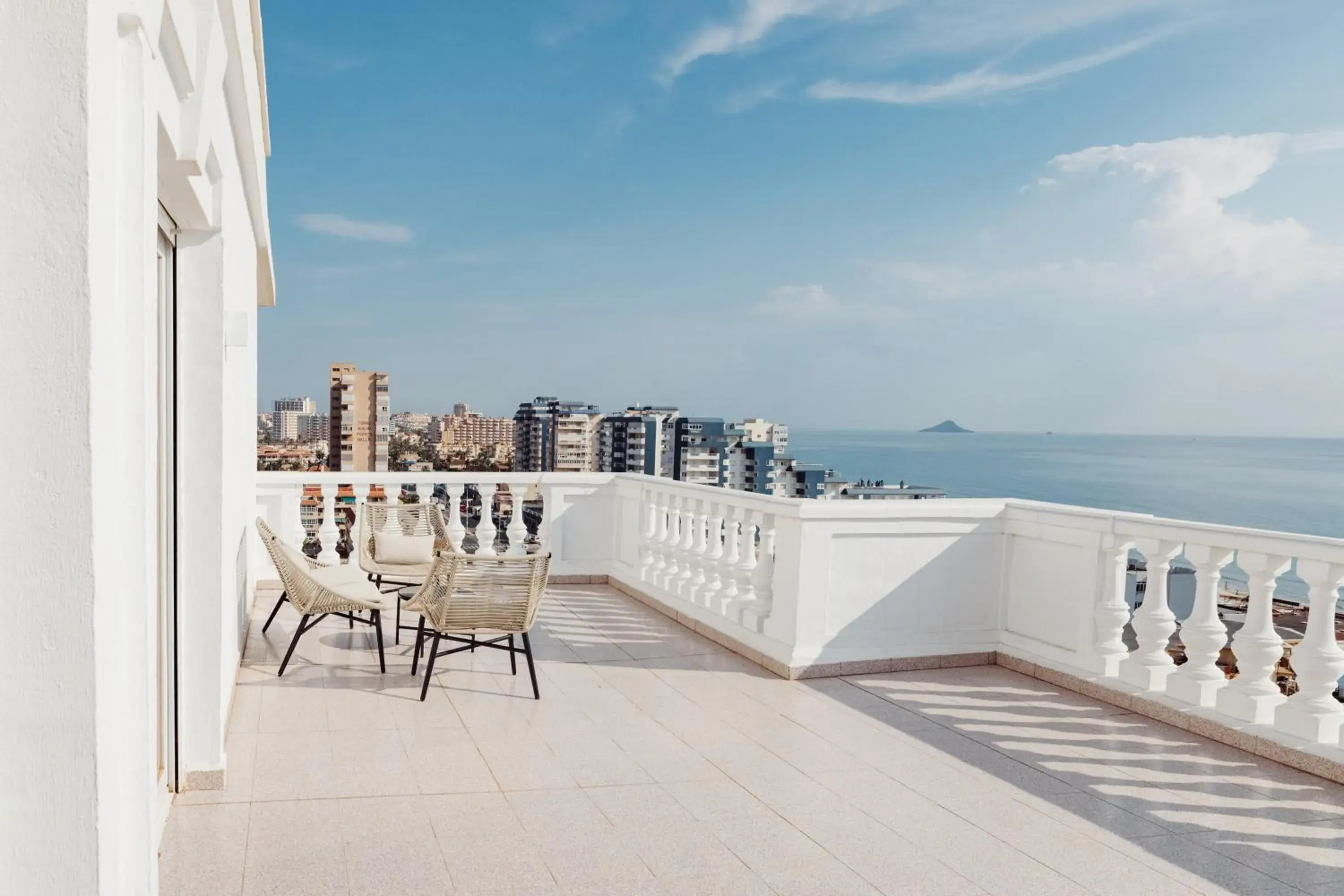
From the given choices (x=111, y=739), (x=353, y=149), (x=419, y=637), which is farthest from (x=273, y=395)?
(x=353, y=149)

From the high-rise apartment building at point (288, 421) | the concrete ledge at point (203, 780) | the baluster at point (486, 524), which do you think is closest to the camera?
the concrete ledge at point (203, 780)

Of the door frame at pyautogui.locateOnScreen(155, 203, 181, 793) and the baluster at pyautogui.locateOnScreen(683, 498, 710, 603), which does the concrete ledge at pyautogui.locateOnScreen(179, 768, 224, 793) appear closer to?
the door frame at pyautogui.locateOnScreen(155, 203, 181, 793)

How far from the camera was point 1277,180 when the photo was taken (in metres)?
27.0

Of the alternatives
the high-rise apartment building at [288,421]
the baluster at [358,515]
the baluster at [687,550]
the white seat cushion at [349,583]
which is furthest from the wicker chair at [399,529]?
the high-rise apartment building at [288,421]

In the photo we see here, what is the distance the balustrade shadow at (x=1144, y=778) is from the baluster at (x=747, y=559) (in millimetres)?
919

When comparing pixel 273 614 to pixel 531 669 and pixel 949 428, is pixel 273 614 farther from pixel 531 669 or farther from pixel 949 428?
pixel 949 428

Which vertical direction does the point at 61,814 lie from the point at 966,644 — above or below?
above

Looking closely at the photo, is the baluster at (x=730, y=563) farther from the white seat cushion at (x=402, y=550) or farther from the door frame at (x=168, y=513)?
the door frame at (x=168, y=513)

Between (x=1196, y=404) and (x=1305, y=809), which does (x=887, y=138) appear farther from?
(x=1305, y=809)

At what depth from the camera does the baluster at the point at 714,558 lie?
6484 millimetres

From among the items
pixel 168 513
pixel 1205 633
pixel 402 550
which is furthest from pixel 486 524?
pixel 1205 633

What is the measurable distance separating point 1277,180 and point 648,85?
61.8 ft

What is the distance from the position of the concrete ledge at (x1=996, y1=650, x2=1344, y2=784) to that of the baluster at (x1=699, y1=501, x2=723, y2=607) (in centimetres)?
202

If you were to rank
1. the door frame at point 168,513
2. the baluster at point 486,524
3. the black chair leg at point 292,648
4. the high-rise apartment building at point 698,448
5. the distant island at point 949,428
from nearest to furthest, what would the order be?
1. the door frame at point 168,513
2. the black chair leg at point 292,648
3. the baluster at point 486,524
4. the high-rise apartment building at point 698,448
5. the distant island at point 949,428
